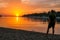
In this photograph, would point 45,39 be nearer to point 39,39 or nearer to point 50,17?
point 39,39

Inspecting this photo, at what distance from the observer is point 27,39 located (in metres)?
14.0

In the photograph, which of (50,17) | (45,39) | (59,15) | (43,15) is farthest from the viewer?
(43,15)

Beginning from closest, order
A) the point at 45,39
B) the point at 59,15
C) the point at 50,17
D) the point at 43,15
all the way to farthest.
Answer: the point at 45,39 < the point at 50,17 < the point at 59,15 < the point at 43,15

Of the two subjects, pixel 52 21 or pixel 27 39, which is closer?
pixel 27 39

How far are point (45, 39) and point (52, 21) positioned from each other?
2617 millimetres

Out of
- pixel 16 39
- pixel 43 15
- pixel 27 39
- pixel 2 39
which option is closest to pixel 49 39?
pixel 27 39

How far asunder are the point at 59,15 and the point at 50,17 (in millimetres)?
155283

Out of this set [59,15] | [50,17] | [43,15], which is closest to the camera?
[50,17]

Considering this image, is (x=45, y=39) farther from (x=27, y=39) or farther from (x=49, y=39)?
(x=27, y=39)

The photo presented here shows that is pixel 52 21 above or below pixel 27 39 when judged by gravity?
above

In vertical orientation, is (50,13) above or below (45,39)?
above

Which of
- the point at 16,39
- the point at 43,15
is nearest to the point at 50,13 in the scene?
the point at 16,39

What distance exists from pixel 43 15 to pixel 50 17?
166863 mm

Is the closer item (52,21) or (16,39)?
(16,39)
